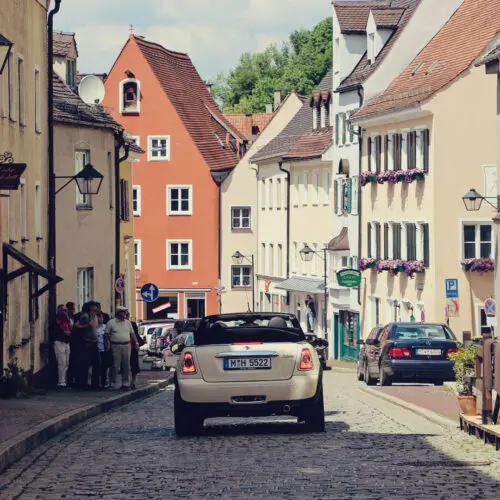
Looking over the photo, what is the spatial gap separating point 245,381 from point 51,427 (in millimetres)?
2493

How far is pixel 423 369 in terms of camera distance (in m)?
32.7

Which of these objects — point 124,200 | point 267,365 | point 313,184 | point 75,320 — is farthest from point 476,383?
point 313,184

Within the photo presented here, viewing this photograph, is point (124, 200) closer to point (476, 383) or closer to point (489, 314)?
point (489, 314)

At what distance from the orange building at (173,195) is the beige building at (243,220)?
1.88 feet

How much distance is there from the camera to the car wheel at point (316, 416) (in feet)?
62.1

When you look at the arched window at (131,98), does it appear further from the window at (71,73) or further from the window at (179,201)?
the window at (71,73)

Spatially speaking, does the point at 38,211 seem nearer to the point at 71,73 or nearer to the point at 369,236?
the point at 71,73

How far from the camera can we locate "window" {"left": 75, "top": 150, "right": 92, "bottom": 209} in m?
43.4

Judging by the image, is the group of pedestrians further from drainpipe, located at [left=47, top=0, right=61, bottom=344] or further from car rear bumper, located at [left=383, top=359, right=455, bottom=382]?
car rear bumper, located at [left=383, top=359, right=455, bottom=382]

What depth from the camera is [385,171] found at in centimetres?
5962

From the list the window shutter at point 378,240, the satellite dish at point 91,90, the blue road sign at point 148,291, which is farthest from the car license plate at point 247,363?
the window shutter at point 378,240

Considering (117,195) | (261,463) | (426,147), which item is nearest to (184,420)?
(261,463)

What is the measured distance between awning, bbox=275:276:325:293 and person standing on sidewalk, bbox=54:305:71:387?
43.5 meters

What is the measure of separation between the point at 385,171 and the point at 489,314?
15.5m
